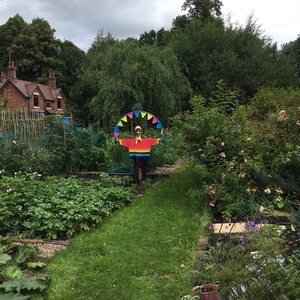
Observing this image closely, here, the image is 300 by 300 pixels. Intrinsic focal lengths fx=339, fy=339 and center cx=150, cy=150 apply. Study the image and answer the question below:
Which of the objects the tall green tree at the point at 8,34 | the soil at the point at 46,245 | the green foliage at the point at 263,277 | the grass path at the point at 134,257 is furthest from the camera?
the tall green tree at the point at 8,34

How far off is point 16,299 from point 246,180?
3.89 m

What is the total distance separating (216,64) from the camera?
21828 mm

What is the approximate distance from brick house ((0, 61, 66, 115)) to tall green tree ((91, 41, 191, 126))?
14.9 metres

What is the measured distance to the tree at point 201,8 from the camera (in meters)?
34.4

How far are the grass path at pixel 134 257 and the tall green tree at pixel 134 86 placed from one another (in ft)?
33.3

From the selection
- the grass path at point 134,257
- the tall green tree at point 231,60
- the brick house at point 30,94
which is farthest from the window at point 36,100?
the grass path at point 134,257

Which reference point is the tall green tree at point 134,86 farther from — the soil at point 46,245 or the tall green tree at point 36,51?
the tall green tree at point 36,51

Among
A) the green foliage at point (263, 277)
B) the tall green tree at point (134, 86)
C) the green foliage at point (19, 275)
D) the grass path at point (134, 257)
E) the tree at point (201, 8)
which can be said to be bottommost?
the grass path at point (134, 257)

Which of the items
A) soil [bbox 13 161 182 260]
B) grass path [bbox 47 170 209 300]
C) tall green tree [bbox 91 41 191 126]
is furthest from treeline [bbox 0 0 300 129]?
soil [bbox 13 161 182 260]

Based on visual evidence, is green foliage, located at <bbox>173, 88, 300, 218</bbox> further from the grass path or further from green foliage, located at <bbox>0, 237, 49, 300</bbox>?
green foliage, located at <bbox>0, 237, 49, 300</bbox>

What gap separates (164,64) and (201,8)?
20.2m

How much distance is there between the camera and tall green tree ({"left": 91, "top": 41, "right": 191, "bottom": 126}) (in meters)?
15.4

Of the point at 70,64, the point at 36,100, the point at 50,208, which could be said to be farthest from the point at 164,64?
the point at 70,64

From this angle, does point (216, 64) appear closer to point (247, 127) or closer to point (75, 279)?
point (247, 127)
